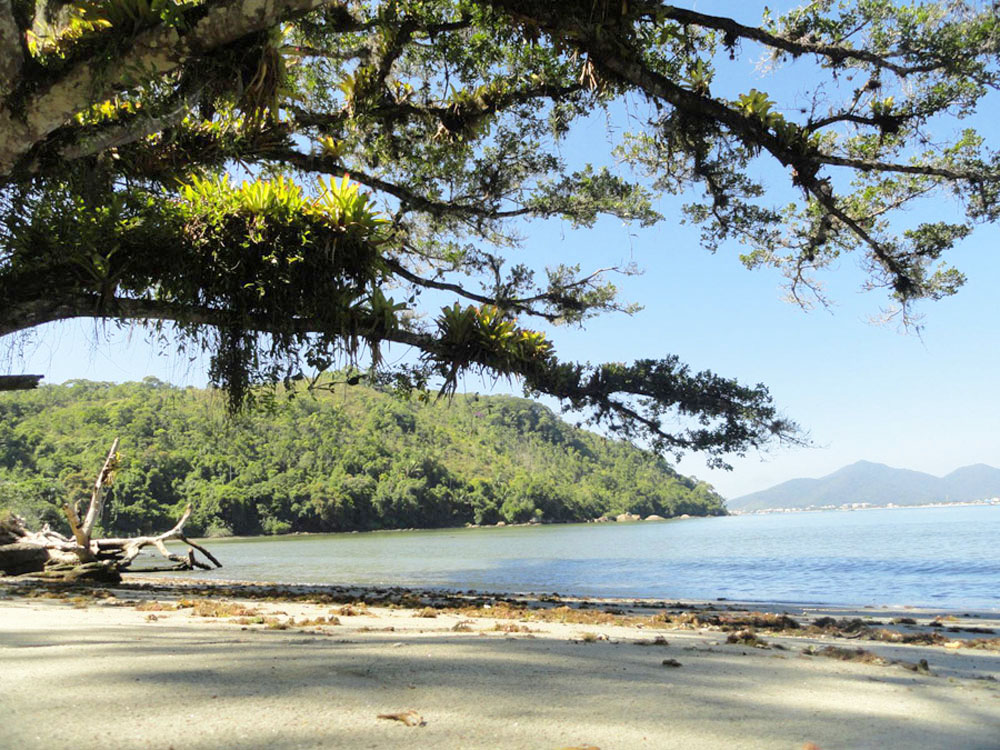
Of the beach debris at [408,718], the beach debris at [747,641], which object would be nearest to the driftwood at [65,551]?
the beach debris at [747,641]

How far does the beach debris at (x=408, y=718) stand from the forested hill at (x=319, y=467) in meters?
32.6

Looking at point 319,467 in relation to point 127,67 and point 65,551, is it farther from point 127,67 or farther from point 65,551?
point 127,67

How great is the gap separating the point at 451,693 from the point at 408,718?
407 mm

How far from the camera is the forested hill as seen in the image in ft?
188

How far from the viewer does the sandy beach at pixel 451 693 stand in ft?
6.38

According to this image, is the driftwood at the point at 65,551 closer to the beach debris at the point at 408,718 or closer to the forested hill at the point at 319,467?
the beach debris at the point at 408,718

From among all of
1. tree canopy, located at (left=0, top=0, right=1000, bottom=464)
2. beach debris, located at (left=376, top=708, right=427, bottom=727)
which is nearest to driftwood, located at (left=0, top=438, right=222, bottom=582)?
tree canopy, located at (left=0, top=0, right=1000, bottom=464)

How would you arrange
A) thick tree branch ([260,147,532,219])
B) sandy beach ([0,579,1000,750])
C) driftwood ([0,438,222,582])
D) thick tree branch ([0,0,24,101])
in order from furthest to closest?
driftwood ([0,438,222,582]) → thick tree branch ([260,147,532,219]) → thick tree branch ([0,0,24,101]) → sandy beach ([0,579,1000,750])

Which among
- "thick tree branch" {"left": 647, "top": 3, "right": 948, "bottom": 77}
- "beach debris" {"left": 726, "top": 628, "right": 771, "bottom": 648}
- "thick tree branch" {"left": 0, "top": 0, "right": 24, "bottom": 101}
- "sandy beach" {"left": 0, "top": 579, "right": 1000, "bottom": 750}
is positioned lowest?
"beach debris" {"left": 726, "top": 628, "right": 771, "bottom": 648}

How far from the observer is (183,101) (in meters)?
4.90

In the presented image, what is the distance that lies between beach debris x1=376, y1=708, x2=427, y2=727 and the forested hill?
1284 inches

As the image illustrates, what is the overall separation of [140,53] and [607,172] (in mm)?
8357

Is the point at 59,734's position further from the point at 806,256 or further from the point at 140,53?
the point at 806,256

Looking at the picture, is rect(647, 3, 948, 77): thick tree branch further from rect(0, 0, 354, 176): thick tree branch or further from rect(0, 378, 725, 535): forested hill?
rect(0, 378, 725, 535): forested hill
